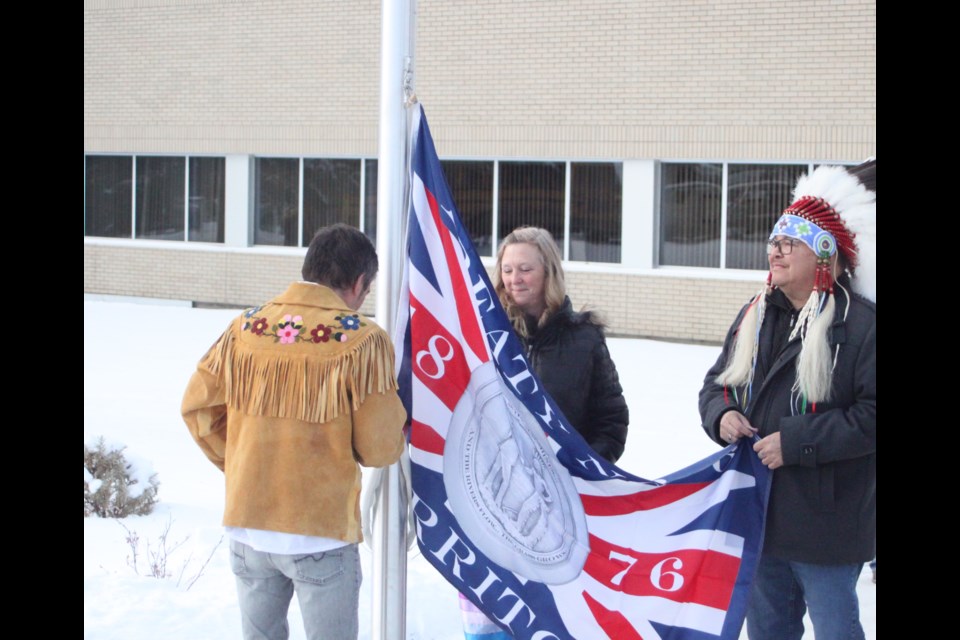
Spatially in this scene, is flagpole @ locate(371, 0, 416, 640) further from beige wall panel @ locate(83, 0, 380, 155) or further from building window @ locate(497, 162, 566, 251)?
beige wall panel @ locate(83, 0, 380, 155)

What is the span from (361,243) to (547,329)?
3.53 feet

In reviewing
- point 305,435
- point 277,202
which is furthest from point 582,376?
point 277,202

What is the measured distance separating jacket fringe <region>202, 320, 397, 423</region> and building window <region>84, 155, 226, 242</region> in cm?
1556

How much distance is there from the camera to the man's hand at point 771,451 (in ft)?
11.1

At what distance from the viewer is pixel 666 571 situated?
355 centimetres

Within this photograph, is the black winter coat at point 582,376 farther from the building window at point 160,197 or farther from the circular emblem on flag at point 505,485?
the building window at point 160,197

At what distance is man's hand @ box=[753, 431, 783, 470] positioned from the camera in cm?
337

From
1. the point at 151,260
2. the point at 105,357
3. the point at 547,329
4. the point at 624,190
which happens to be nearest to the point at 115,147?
the point at 151,260

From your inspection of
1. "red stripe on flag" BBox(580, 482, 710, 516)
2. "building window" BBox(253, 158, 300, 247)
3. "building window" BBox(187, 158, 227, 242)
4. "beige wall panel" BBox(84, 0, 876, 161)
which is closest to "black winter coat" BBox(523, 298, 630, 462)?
"red stripe on flag" BBox(580, 482, 710, 516)

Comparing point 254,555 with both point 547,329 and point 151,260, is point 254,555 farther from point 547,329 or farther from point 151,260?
point 151,260

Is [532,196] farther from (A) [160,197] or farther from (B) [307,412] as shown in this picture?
(B) [307,412]

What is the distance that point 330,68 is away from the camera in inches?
662

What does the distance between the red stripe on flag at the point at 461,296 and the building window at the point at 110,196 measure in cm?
1653

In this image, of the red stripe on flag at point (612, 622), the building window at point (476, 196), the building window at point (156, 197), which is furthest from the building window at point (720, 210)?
the red stripe on flag at point (612, 622)
